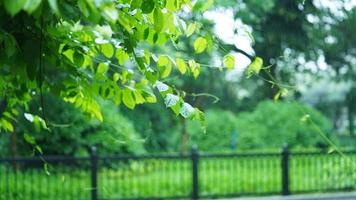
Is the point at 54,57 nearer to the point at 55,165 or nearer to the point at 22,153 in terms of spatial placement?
the point at 55,165

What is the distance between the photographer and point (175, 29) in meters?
1.96

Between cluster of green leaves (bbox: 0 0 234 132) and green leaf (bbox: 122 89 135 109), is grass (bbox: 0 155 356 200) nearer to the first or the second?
cluster of green leaves (bbox: 0 0 234 132)

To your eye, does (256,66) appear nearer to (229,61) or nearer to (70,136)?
(229,61)

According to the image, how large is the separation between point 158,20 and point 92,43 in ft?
2.34

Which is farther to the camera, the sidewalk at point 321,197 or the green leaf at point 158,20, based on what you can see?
the sidewalk at point 321,197

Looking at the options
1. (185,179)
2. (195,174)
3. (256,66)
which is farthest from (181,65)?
(185,179)

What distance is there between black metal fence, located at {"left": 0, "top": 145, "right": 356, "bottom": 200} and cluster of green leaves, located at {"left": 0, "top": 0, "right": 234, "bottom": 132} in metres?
5.99

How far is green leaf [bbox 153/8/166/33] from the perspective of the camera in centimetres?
165

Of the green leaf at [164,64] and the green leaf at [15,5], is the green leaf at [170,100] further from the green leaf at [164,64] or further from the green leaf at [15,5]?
the green leaf at [15,5]

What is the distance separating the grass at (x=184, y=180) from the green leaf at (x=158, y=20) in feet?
23.6

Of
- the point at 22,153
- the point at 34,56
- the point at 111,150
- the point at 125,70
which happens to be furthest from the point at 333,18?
the point at 22,153

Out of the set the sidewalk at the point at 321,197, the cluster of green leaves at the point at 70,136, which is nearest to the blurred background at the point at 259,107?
the cluster of green leaves at the point at 70,136

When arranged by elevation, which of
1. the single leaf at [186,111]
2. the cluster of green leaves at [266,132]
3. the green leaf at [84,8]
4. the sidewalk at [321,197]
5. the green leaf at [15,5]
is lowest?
the sidewalk at [321,197]

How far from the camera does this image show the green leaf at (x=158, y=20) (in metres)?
1.65
